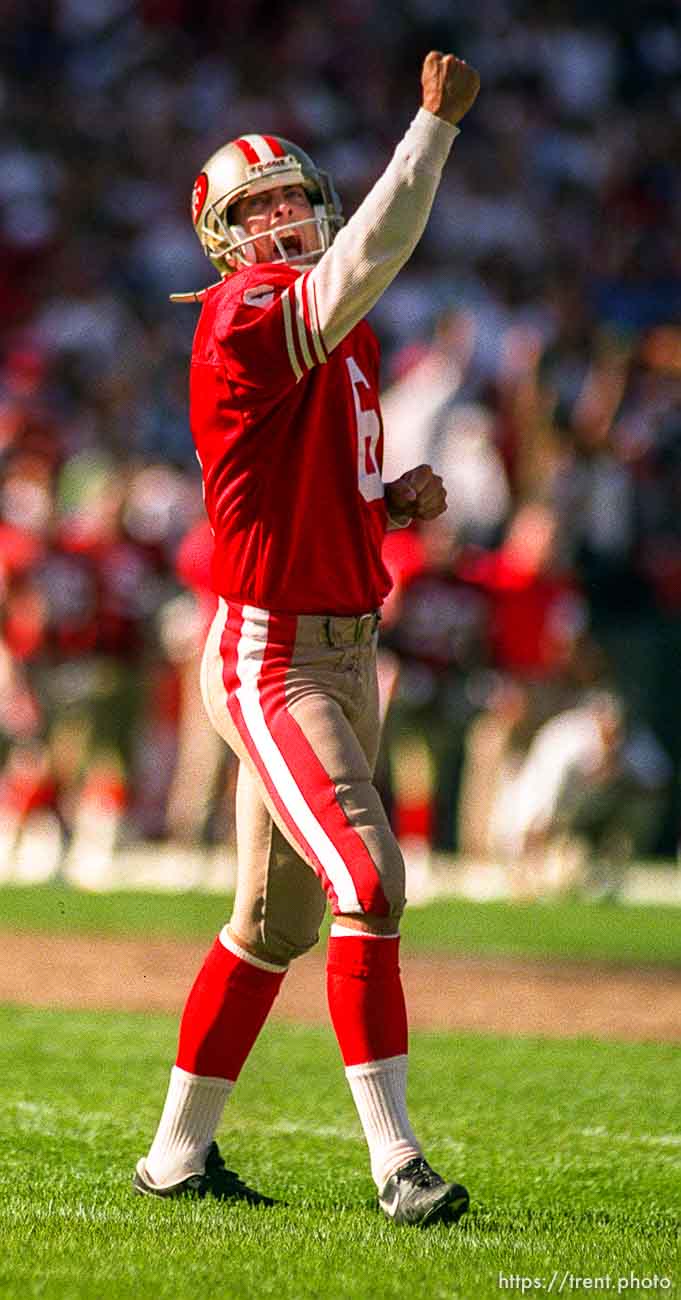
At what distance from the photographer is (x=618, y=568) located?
13.7m

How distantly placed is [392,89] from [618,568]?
5.58 metres

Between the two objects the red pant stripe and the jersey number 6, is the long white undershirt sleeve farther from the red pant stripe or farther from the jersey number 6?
the red pant stripe

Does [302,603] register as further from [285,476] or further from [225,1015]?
[225,1015]

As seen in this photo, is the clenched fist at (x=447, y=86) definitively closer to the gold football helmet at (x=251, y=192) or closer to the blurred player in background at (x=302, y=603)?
the blurred player in background at (x=302, y=603)

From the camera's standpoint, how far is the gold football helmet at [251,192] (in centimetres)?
450

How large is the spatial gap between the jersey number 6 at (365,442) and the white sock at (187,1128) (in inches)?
51.6

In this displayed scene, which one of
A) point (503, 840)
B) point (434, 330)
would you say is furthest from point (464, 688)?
point (434, 330)

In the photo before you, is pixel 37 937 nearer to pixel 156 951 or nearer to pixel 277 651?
pixel 156 951

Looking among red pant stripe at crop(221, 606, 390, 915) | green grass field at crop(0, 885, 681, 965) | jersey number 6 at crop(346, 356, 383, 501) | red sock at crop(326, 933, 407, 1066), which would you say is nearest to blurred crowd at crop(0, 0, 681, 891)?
green grass field at crop(0, 885, 681, 965)

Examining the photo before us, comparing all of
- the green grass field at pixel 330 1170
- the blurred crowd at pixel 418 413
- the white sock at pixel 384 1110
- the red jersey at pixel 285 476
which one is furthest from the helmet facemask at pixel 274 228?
the blurred crowd at pixel 418 413

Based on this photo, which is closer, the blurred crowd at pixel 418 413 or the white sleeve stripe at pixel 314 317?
the white sleeve stripe at pixel 314 317

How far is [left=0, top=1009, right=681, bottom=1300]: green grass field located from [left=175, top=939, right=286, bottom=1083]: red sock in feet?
1.00

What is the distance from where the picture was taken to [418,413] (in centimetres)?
1319

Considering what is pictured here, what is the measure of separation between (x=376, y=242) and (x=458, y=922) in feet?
21.7
